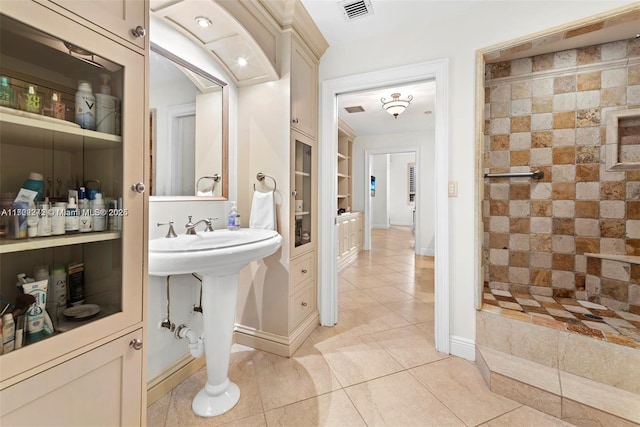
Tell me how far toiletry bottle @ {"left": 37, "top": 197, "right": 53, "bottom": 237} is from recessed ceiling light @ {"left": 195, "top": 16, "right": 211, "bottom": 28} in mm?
1223

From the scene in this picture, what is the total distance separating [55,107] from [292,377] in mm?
1723

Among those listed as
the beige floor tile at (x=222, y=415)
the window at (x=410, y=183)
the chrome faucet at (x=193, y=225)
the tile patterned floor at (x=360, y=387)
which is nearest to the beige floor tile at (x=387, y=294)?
the tile patterned floor at (x=360, y=387)

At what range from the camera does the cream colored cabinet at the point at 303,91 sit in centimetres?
191

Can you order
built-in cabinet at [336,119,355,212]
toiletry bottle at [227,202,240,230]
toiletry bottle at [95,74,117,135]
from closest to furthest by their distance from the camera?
toiletry bottle at [95,74,117,135] < toiletry bottle at [227,202,240,230] < built-in cabinet at [336,119,355,212]

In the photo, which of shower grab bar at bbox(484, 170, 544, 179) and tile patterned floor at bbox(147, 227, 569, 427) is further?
shower grab bar at bbox(484, 170, 544, 179)

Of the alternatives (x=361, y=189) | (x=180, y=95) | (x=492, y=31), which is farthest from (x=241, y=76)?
(x=361, y=189)

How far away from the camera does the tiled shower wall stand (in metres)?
2.12

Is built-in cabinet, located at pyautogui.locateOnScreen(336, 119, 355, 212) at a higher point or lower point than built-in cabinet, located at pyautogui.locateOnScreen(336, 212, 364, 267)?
higher

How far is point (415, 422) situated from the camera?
133cm

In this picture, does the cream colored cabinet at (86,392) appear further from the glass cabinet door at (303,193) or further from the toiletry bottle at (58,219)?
the glass cabinet door at (303,193)

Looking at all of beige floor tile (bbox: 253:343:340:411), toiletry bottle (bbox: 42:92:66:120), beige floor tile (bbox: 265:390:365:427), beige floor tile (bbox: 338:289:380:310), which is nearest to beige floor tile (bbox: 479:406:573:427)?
beige floor tile (bbox: 265:390:365:427)

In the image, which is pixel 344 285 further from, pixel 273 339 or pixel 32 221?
pixel 32 221

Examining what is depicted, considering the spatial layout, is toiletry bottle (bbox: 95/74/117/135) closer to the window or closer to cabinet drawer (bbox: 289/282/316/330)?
cabinet drawer (bbox: 289/282/316/330)

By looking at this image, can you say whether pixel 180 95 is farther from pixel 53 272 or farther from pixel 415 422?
pixel 415 422
